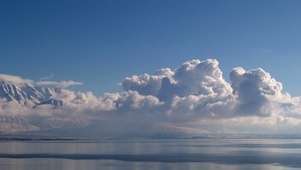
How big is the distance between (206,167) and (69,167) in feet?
98.0

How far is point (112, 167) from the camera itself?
91125 millimetres

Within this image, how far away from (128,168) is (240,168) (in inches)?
949

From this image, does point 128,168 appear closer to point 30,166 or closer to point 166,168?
point 166,168

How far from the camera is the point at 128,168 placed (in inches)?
3504

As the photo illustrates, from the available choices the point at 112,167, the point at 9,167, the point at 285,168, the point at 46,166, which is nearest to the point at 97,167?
the point at 112,167

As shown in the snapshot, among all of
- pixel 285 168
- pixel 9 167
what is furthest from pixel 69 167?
pixel 285 168

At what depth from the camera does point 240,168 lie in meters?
89.9

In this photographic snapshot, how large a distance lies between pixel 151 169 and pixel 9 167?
100ft

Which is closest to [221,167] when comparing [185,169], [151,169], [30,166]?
[185,169]

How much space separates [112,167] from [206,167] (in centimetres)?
2066

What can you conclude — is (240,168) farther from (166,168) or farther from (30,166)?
(30,166)

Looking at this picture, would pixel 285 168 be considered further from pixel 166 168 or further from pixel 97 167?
pixel 97 167

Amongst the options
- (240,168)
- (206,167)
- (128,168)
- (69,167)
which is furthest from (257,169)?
(69,167)

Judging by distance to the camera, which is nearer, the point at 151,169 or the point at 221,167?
the point at 151,169
